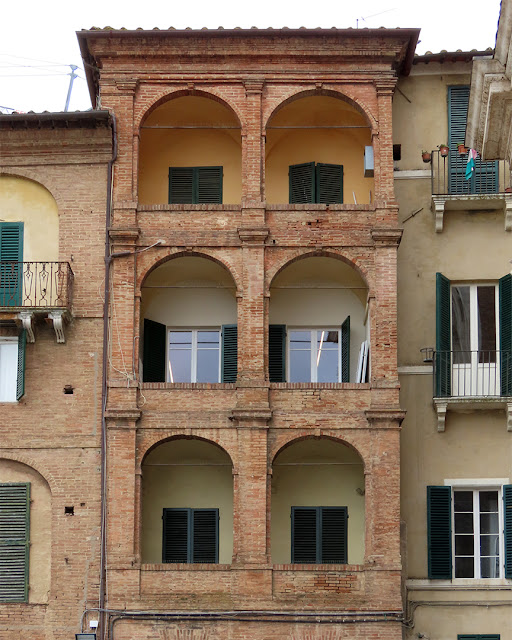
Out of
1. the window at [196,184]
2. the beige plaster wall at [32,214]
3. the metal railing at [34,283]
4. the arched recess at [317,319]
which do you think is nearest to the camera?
the metal railing at [34,283]

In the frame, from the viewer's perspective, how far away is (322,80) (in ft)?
100

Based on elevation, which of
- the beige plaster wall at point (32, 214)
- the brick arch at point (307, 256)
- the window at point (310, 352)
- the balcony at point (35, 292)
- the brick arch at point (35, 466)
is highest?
the beige plaster wall at point (32, 214)

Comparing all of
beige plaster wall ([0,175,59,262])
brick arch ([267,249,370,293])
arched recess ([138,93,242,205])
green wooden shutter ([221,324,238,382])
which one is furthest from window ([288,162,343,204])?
beige plaster wall ([0,175,59,262])

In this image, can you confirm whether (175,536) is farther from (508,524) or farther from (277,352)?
(508,524)

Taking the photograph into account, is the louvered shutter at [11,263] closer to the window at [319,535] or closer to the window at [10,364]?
the window at [10,364]

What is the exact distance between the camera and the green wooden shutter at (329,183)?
103ft

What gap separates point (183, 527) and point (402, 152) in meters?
9.61

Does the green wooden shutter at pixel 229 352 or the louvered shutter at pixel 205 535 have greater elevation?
the green wooden shutter at pixel 229 352

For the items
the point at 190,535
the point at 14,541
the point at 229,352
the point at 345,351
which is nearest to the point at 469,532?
the point at 345,351

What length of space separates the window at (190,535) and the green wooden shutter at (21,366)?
404 cm

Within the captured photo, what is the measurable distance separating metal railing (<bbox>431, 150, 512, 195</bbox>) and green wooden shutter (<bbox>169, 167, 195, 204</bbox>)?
5435mm

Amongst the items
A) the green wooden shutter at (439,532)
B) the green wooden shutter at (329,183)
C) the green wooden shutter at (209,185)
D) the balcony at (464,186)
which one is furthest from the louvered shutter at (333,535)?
the green wooden shutter at (209,185)

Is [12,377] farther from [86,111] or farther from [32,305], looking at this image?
[86,111]

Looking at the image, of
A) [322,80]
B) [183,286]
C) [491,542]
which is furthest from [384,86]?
[491,542]
